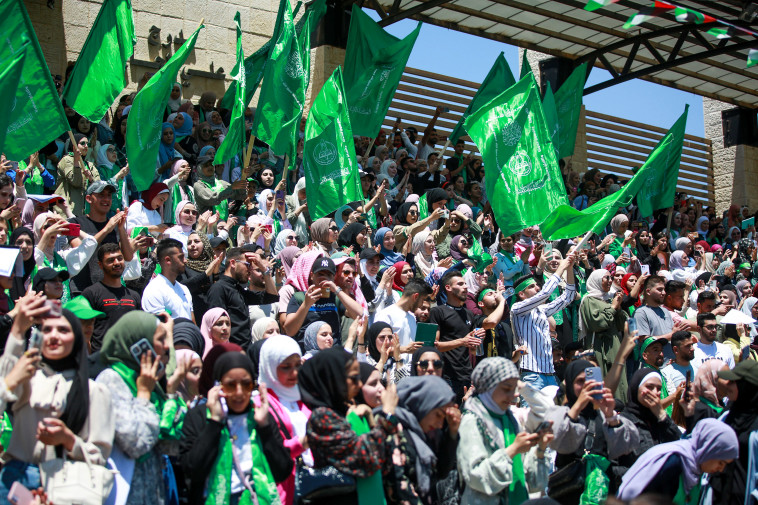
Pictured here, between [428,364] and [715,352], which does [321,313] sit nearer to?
[428,364]

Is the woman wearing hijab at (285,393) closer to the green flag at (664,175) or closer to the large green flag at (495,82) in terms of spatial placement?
the green flag at (664,175)

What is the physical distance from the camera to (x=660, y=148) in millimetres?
10852

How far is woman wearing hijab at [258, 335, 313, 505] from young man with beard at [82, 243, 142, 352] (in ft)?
5.56

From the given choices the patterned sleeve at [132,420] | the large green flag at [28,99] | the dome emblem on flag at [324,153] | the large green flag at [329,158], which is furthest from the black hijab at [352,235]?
the patterned sleeve at [132,420]

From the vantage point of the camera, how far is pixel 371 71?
12.0m

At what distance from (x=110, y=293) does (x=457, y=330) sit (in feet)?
8.73

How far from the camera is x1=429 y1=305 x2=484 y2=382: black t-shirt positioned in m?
7.07

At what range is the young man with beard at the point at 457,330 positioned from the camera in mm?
7051

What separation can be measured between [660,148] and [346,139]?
12.4 feet

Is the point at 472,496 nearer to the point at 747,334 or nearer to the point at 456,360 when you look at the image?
the point at 456,360

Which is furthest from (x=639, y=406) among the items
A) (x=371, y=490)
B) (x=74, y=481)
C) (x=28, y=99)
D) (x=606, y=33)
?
(x=606, y=33)

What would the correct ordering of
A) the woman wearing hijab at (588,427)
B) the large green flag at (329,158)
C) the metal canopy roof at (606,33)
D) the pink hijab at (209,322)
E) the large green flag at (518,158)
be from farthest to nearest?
the metal canopy roof at (606,33)
the large green flag at (329,158)
the large green flag at (518,158)
the pink hijab at (209,322)
the woman wearing hijab at (588,427)

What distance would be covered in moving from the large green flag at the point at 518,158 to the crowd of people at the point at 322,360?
1.79 feet

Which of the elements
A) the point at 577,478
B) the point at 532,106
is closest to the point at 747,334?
the point at 532,106
